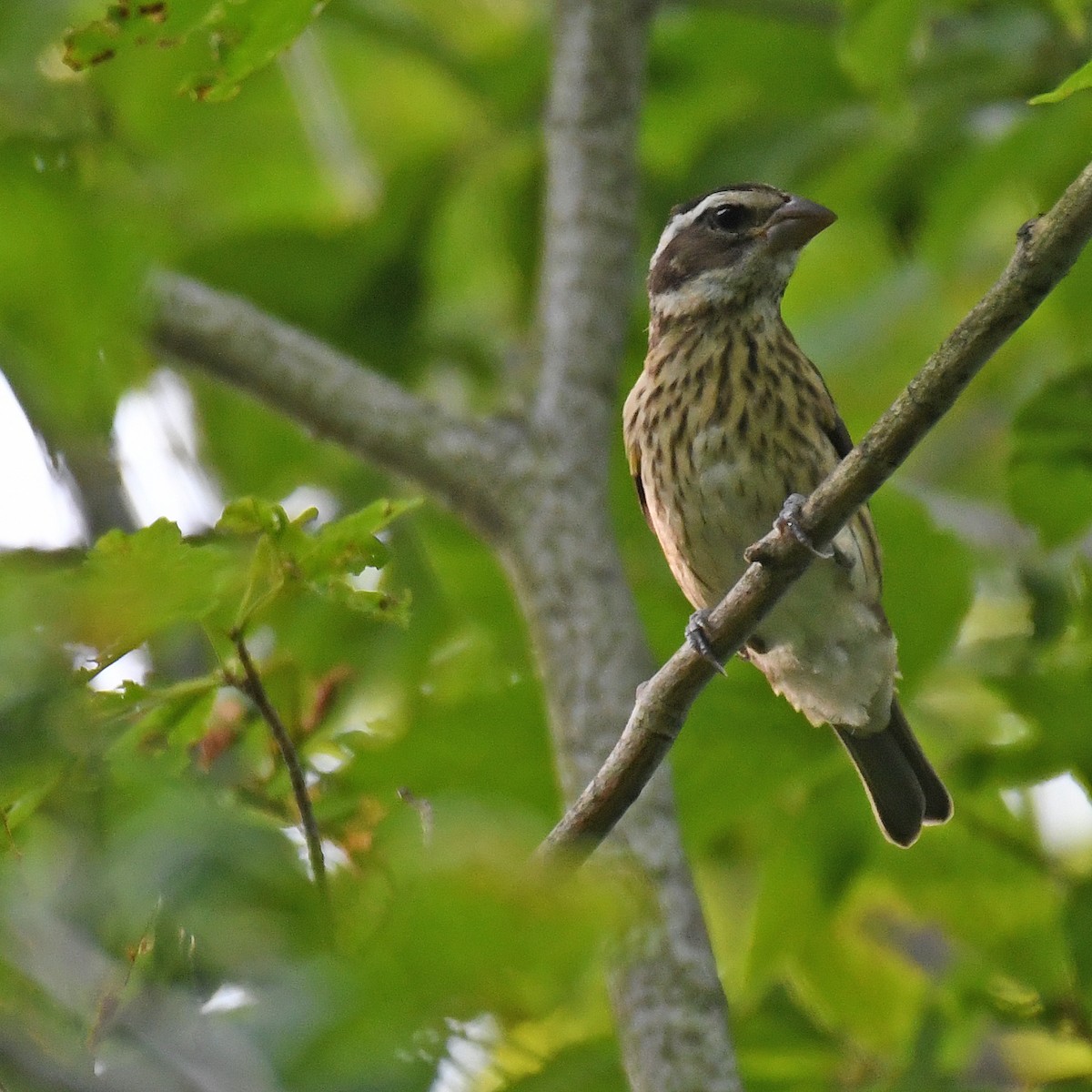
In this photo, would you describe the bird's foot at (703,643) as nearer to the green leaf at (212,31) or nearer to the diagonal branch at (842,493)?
the diagonal branch at (842,493)

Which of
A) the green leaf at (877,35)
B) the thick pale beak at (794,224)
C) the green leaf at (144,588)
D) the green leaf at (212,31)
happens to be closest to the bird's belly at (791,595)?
the thick pale beak at (794,224)

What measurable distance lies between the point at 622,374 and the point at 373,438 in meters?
1.23

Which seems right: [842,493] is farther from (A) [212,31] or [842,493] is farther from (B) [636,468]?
(B) [636,468]

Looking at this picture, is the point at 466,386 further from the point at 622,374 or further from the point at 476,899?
the point at 476,899

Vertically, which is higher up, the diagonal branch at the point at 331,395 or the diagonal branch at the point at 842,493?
the diagonal branch at the point at 331,395

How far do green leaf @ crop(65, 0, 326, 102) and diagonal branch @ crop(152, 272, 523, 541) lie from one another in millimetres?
2426

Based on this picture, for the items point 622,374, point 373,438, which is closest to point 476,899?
point 373,438

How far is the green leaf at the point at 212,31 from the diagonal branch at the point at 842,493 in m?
1.14

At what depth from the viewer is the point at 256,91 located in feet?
24.9

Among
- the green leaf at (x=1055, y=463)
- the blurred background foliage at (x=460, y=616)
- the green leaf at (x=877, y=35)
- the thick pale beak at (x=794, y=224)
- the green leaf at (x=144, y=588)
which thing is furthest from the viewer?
the thick pale beak at (x=794, y=224)

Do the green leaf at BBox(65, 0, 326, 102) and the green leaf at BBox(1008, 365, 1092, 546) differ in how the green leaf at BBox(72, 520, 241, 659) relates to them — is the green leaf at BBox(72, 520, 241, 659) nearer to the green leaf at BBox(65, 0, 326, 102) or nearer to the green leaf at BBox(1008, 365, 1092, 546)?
the green leaf at BBox(65, 0, 326, 102)

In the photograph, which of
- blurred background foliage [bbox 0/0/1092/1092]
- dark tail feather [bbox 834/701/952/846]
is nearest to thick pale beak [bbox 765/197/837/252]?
blurred background foliage [bbox 0/0/1092/1092]

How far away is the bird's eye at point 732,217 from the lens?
5.22 m

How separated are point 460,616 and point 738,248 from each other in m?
1.71
